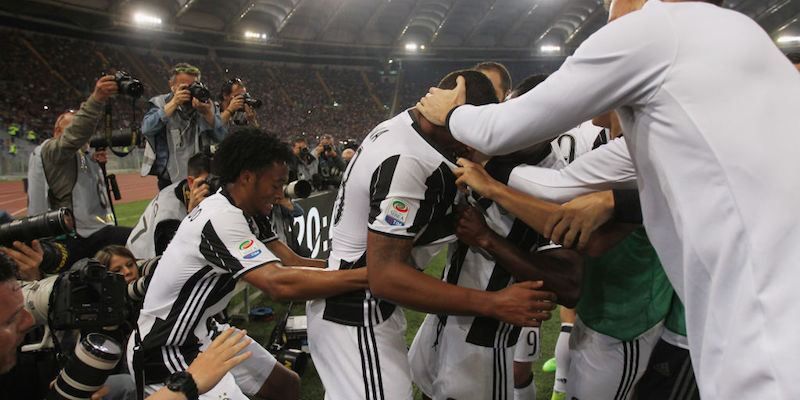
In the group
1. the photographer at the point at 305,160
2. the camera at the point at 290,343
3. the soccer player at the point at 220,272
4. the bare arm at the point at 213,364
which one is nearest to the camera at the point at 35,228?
the soccer player at the point at 220,272

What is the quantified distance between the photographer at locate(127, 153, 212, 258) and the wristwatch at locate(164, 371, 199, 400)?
6.57 ft

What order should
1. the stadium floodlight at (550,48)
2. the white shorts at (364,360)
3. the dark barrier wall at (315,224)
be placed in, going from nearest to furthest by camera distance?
the white shorts at (364,360), the dark barrier wall at (315,224), the stadium floodlight at (550,48)

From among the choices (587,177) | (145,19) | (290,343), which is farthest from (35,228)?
(145,19)

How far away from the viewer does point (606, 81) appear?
1115 millimetres

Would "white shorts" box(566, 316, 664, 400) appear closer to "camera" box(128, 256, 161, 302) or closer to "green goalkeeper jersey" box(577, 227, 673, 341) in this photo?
"green goalkeeper jersey" box(577, 227, 673, 341)

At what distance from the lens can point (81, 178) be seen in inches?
174

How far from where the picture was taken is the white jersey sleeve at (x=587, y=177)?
5.27ft

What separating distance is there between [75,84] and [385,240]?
30.2 metres

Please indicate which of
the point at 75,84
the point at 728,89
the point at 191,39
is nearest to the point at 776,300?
the point at 728,89

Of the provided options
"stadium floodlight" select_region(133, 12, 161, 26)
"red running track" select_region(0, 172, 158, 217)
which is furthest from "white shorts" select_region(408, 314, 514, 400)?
"stadium floodlight" select_region(133, 12, 161, 26)

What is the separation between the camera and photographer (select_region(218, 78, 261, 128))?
522 centimetres

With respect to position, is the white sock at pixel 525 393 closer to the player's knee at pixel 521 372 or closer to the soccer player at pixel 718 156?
the player's knee at pixel 521 372

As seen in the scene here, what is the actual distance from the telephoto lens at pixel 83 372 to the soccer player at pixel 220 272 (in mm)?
243

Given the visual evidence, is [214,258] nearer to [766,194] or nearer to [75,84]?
[766,194]
